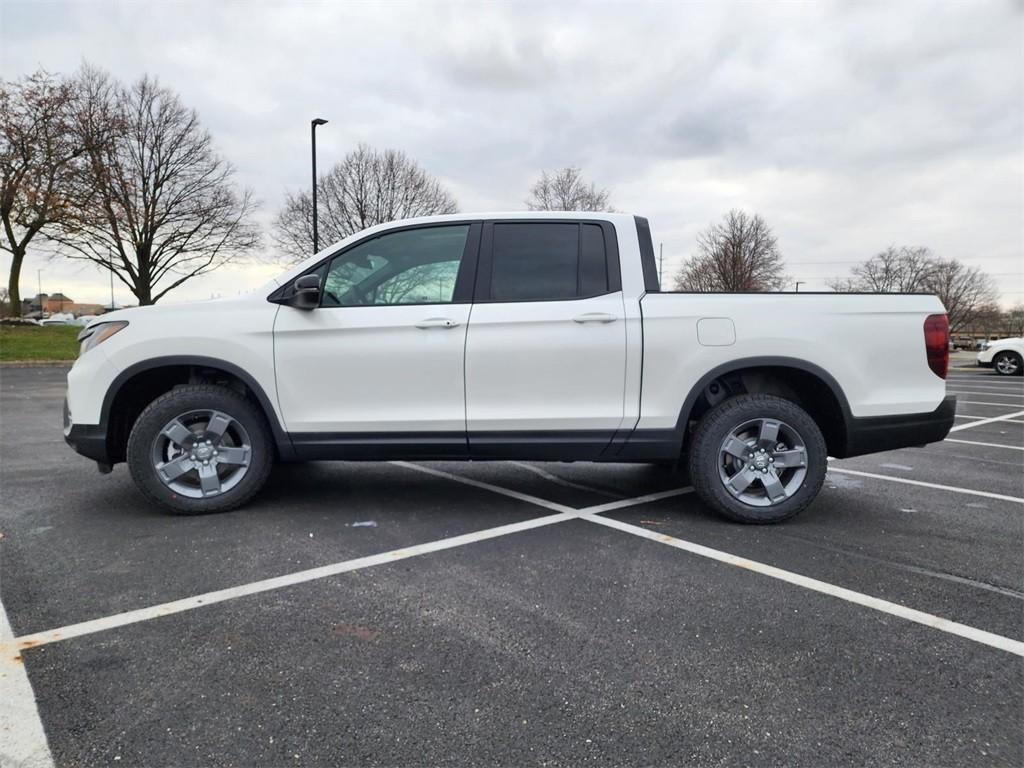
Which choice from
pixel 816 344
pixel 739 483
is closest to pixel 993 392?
pixel 816 344

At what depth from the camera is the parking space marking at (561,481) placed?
4.64 meters

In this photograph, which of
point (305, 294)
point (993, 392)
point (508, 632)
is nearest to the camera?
point (508, 632)

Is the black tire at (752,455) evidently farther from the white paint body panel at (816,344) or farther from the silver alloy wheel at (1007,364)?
the silver alloy wheel at (1007,364)

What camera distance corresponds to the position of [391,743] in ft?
5.96

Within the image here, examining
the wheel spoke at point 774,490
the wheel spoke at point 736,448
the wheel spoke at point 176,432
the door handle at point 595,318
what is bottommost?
the wheel spoke at point 774,490

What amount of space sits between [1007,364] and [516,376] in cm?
2094

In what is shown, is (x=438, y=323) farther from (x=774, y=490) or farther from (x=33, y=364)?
(x=33, y=364)

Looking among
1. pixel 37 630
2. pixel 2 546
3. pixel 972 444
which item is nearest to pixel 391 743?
pixel 37 630

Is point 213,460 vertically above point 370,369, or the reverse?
point 370,369

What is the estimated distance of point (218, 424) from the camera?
3848 millimetres

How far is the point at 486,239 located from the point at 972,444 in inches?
248

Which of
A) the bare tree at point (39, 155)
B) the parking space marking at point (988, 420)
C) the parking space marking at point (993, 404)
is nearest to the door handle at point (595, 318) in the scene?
the parking space marking at point (988, 420)

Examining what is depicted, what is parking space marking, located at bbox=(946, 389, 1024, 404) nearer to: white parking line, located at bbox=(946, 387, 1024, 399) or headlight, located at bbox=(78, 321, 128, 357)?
white parking line, located at bbox=(946, 387, 1024, 399)

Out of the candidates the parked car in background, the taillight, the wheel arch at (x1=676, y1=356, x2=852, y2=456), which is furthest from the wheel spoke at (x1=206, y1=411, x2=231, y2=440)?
the parked car in background
